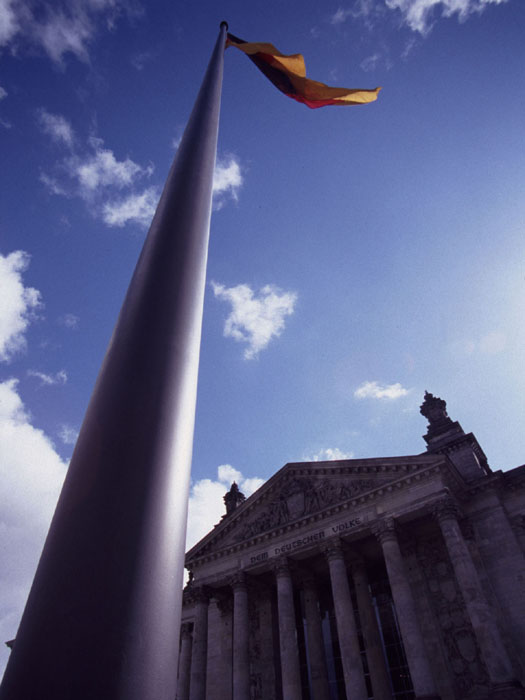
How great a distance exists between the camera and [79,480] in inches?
71.1

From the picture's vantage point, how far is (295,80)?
9.02m

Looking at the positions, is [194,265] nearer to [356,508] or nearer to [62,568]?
[62,568]

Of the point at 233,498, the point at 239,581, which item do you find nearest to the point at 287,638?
the point at 239,581

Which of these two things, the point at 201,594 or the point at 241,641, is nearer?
the point at 241,641

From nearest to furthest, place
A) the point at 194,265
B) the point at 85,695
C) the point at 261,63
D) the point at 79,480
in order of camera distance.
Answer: the point at 85,695
the point at 79,480
the point at 194,265
the point at 261,63

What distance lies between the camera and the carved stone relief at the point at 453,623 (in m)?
20.7

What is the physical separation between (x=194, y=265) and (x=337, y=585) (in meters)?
24.7

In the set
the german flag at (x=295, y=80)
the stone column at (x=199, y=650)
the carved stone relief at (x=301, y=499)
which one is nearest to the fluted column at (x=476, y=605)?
the carved stone relief at (x=301, y=499)

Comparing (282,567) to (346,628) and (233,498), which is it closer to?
(346,628)

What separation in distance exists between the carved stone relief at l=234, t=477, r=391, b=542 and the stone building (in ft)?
0.26

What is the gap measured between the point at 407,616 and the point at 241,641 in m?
10.2

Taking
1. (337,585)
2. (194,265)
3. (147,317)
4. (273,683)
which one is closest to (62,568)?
(147,317)

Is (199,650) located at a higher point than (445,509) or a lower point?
lower

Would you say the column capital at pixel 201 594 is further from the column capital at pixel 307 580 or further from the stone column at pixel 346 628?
the stone column at pixel 346 628
